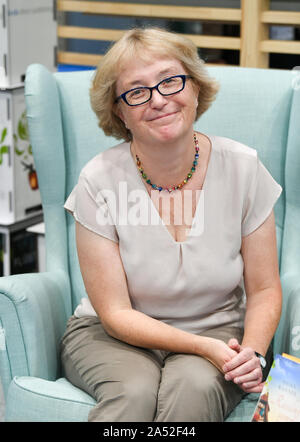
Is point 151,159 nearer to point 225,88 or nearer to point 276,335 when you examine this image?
point 225,88

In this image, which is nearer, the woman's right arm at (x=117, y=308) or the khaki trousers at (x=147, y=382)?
the khaki trousers at (x=147, y=382)

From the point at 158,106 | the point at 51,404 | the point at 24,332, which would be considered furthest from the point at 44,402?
the point at 158,106

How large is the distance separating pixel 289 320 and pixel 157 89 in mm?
642

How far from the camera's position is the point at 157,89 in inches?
64.7

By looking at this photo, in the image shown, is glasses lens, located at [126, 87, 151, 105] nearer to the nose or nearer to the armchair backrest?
the nose

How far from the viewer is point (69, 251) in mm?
2115

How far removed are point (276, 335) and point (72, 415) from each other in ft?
2.01

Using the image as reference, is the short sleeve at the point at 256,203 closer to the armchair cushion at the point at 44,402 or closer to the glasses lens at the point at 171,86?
the glasses lens at the point at 171,86

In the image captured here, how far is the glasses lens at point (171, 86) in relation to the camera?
5.42 feet

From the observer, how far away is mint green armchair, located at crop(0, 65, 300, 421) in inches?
70.4

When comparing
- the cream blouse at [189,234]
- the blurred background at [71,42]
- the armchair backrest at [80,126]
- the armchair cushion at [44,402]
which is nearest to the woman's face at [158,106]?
the cream blouse at [189,234]

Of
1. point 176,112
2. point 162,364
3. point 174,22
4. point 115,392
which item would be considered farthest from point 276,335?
point 174,22

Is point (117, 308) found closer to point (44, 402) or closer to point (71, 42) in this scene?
point (44, 402)

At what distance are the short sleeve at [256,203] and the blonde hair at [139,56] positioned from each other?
0.25m
